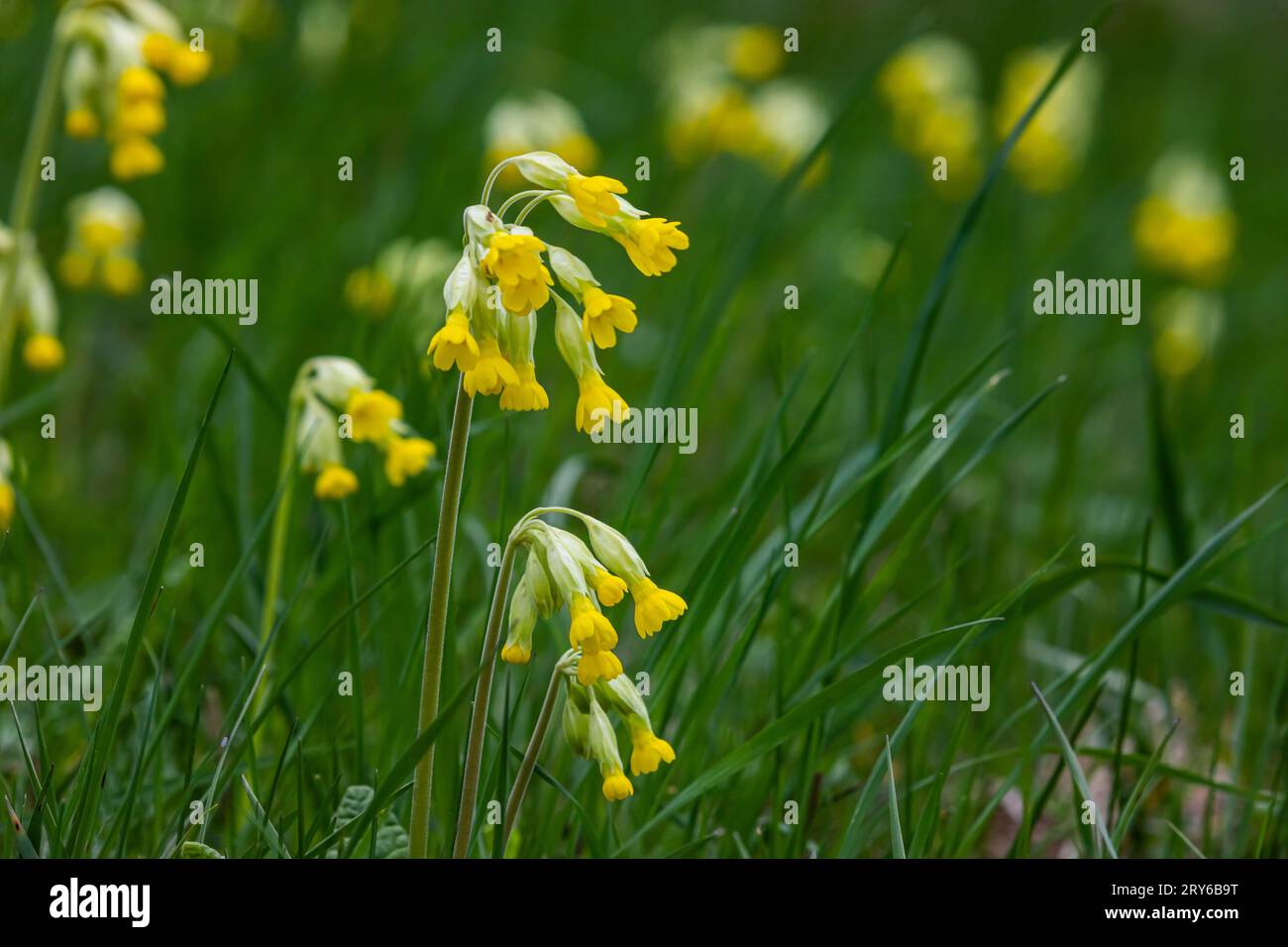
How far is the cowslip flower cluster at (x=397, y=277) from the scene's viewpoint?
334cm

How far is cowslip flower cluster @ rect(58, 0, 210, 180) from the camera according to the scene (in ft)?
9.36

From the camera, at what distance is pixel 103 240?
3.68m

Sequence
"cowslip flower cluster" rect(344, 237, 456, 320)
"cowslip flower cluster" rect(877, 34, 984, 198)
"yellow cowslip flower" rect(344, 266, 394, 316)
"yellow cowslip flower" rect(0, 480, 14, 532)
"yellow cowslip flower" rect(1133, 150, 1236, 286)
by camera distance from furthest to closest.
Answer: "cowslip flower cluster" rect(877, 34, 984, 198) < "yellow cowslip flower" rect(1133, 150, 1236, 286) < "yellow cowslip flower" rect(344, 266, 394, 316) < "cowslip flower cluster" rect(344, 237, 456, 320) < "yellow cowslip flower" rect(0, 480, 14, 532)

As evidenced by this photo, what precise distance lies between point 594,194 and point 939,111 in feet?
16.5

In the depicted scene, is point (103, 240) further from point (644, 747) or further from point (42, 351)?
point (644, 747)

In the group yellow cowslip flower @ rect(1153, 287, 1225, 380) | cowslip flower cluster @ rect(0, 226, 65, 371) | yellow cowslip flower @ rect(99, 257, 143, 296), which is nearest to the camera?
cowslip flower cluster @ rect(0, 226, 65, 371)

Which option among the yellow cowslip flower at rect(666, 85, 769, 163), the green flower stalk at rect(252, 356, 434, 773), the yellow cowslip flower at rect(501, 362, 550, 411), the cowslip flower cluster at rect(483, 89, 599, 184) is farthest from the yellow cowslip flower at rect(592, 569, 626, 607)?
the yellow cowslip flower at rect(666, 85, 769, 163)

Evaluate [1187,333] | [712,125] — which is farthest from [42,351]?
[1187,333]

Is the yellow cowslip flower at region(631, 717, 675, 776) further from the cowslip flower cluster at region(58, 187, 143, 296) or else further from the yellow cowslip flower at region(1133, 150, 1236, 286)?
the yellow cowslip flower at region(1133, 150, 1236, 286)

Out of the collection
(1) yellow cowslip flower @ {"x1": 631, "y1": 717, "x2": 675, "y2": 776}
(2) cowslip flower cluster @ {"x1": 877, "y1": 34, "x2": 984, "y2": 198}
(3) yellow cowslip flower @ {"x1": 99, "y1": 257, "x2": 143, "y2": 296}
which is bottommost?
(1) yellow cowslip flower @ {"x1": 631, "y1": 717, "x2": 675, "y2": 776}

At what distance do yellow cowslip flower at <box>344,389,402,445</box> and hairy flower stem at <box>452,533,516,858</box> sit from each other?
0.77m

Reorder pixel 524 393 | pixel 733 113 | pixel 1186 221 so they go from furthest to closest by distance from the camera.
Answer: pixel 1186 221 < pixel 733 113 < pixel 524 393

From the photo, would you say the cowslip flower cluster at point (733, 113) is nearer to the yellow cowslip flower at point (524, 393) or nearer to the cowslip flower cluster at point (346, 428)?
the cowslip flower cluster at point (346, 428)
